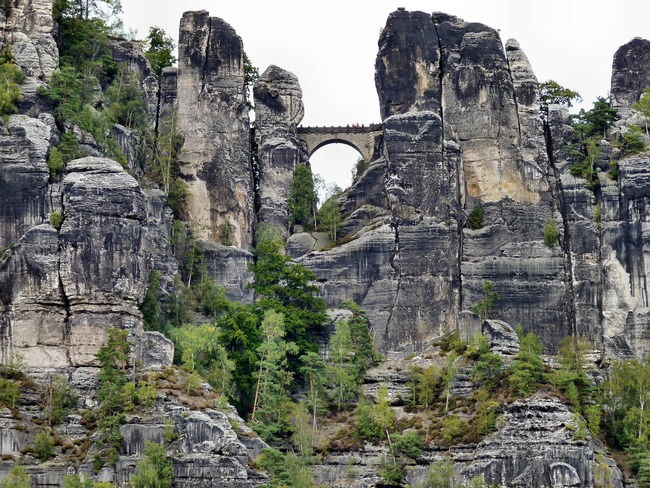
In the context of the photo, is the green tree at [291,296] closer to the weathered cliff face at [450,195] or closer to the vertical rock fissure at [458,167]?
the weathered cliff face at [450,195]

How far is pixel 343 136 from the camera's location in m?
127

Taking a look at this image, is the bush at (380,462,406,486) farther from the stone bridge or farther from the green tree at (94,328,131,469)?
the stone bridge

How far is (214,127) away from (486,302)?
772 inches

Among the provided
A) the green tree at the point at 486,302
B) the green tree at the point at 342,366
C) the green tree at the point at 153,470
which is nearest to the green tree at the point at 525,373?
the green tree at the point at 486,302

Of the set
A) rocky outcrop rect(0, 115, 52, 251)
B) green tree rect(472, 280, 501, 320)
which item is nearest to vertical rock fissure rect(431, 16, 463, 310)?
green tree rect(472, 280, 501, 320)

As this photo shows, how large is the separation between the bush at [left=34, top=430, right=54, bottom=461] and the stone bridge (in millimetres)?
32018

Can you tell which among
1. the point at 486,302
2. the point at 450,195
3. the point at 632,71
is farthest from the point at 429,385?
the point at 632,71

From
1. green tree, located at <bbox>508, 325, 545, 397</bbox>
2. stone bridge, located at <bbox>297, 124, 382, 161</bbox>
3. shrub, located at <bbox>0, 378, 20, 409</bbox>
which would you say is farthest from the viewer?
stone bridge, located at <bbox>297, 124, 382, 161</bbox>

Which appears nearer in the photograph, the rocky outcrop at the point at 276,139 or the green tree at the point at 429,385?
the green tree at the point at 429,385

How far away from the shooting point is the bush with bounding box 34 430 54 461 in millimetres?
100938

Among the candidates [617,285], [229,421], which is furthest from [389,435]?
[617,285]

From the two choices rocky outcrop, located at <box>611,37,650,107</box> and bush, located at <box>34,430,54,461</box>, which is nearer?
bush, located at <box>34,430,54,461</box>

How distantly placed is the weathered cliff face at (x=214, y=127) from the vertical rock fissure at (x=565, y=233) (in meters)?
17.4

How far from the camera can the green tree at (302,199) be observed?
122 metres
